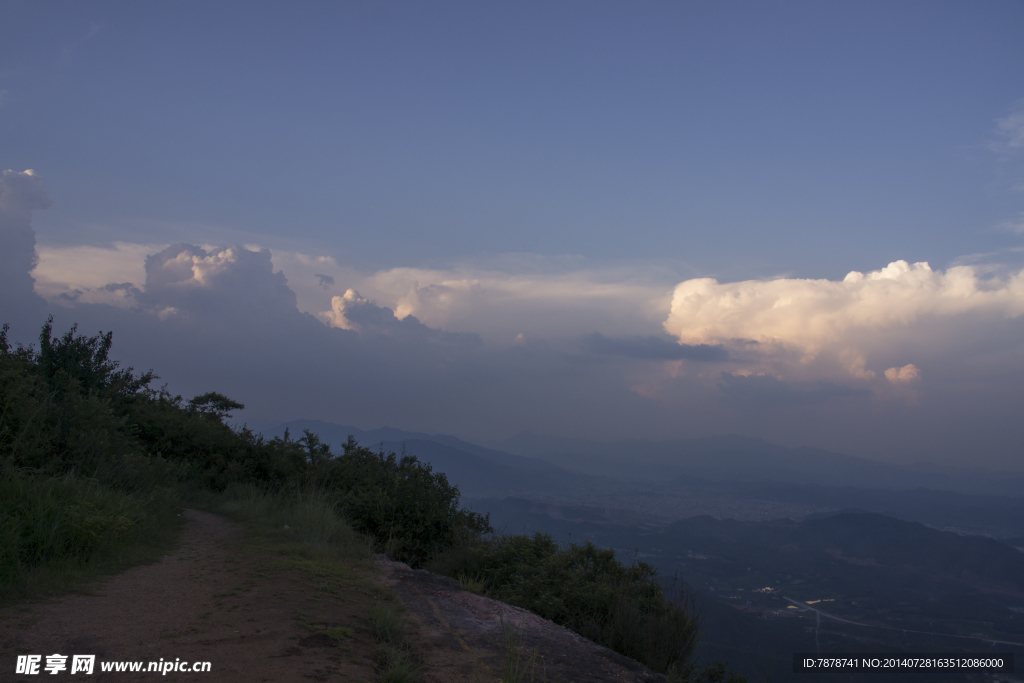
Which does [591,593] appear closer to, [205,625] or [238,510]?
[205,625]

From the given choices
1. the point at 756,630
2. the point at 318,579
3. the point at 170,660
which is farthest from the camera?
the point at 756,630

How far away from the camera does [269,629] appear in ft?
14.7

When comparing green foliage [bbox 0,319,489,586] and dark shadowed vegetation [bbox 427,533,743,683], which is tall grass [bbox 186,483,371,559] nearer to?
green foliage [bbox 0,319,489,586]

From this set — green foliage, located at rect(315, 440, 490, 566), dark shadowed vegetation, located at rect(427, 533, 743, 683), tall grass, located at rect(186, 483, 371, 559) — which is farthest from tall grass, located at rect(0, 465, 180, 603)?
dark shadowed vegetation, located at rect(427, 533, 743, 683)

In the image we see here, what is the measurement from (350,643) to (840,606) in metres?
61.4

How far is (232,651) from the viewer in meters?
3.96

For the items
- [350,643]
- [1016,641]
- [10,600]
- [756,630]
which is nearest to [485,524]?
[350,643]

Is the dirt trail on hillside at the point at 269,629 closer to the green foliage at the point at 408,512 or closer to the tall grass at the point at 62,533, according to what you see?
the tall grass at the point at 62,533

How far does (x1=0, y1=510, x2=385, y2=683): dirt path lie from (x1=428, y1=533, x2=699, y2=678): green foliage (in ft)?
8.02

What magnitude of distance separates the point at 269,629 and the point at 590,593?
4000 mm

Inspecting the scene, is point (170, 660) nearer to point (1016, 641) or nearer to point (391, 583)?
point (391, 583)

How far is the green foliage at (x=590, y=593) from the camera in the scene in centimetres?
631

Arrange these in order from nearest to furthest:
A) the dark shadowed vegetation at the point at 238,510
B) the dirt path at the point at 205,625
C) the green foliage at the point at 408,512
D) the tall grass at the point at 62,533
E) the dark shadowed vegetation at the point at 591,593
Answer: the dirt path at the point at 205,625, the tall grass at the point at 62,533, the dark shadowed vegetation at the point at 238,510, the dark shadowed vegetation at the point at 591,593, the green foliage at the point at 408,512

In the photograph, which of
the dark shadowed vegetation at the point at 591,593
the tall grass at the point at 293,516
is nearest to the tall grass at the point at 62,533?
the tall grass at the point at 293,516
